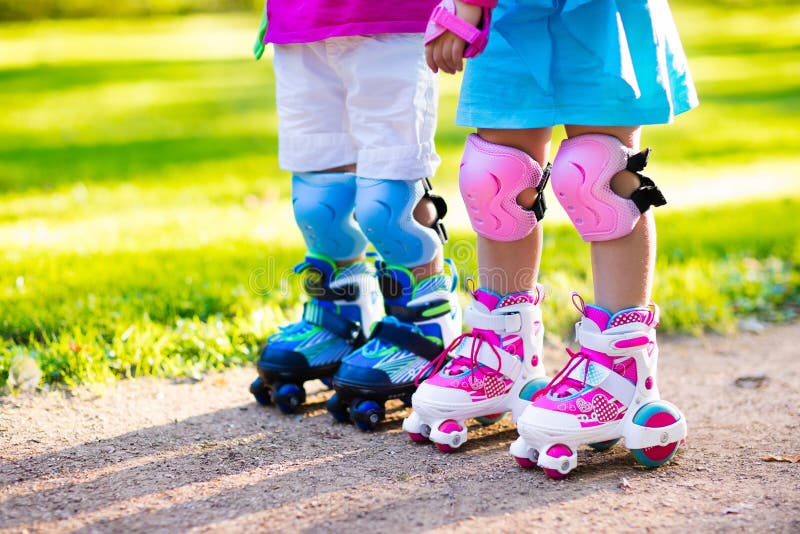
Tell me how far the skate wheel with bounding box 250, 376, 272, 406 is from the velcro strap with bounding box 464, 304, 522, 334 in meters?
0.67

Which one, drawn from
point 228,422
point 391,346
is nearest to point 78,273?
point 228,422

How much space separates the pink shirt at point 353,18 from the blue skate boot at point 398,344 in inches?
24.4

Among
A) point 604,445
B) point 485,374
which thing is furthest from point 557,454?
point 485,374

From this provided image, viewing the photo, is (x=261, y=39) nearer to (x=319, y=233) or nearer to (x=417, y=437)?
(x=319, y=233)

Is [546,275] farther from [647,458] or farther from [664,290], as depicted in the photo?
[647,458]

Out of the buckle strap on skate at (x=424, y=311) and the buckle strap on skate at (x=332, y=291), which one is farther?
the buckle strap on skate at (x=332, y=291)

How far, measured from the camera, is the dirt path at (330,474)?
6.25ft

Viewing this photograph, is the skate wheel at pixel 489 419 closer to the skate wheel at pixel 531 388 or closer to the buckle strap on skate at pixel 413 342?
the skate wheel at pixel 531 388

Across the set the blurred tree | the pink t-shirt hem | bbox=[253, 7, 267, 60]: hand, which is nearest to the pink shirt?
the pink t-shirt hem

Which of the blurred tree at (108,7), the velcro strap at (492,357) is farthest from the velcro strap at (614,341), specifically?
the blurred tree at (108,7)

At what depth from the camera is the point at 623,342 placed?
7.06 ft

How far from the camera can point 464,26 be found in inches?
80.0

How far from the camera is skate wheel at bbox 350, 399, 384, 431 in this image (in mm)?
2432

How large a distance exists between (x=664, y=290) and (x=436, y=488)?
1.91 m
